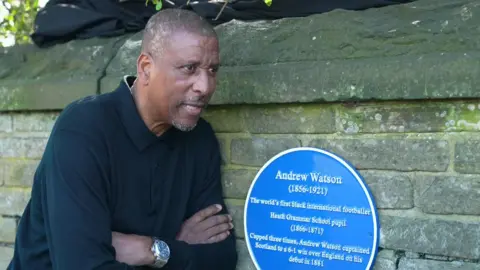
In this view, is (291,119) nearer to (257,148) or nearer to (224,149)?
(257,148)

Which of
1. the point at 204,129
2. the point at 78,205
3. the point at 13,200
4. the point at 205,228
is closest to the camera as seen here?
the point at 78,205

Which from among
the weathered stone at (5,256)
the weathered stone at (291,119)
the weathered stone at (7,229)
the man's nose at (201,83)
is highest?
the man's nose at (201,83)

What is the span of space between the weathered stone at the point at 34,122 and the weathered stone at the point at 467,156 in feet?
7.47

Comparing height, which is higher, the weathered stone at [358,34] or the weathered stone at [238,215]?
the weathered stone at [358,34]

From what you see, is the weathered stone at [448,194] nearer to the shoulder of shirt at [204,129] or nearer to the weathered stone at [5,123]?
the shoulder of shirt at [204,129]

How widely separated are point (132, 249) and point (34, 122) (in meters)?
1.44

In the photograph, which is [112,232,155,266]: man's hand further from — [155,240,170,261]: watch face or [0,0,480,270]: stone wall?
[0,0,480,270]: stone wall

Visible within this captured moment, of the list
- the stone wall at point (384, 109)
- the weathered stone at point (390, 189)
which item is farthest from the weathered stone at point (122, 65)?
the weathered stone at point (390, 189)

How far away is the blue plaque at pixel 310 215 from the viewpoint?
292 centimetres

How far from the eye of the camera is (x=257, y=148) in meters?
3.25

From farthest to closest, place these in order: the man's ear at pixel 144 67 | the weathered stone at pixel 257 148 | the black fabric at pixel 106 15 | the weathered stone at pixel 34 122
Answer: the weathered stone at pixel 34 122 < the black fabric at pixel 106 15 < the weathered stone at pixel 257 148 < the man's ear at pixel 144 67

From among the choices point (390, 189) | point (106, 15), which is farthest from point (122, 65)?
point (390, 189)

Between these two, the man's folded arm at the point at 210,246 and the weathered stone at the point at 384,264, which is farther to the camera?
the man's folded arm at the point at 210,246

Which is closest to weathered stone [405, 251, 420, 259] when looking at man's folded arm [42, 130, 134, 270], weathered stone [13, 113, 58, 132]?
man's folded arm [42, 130, 134, 270]
